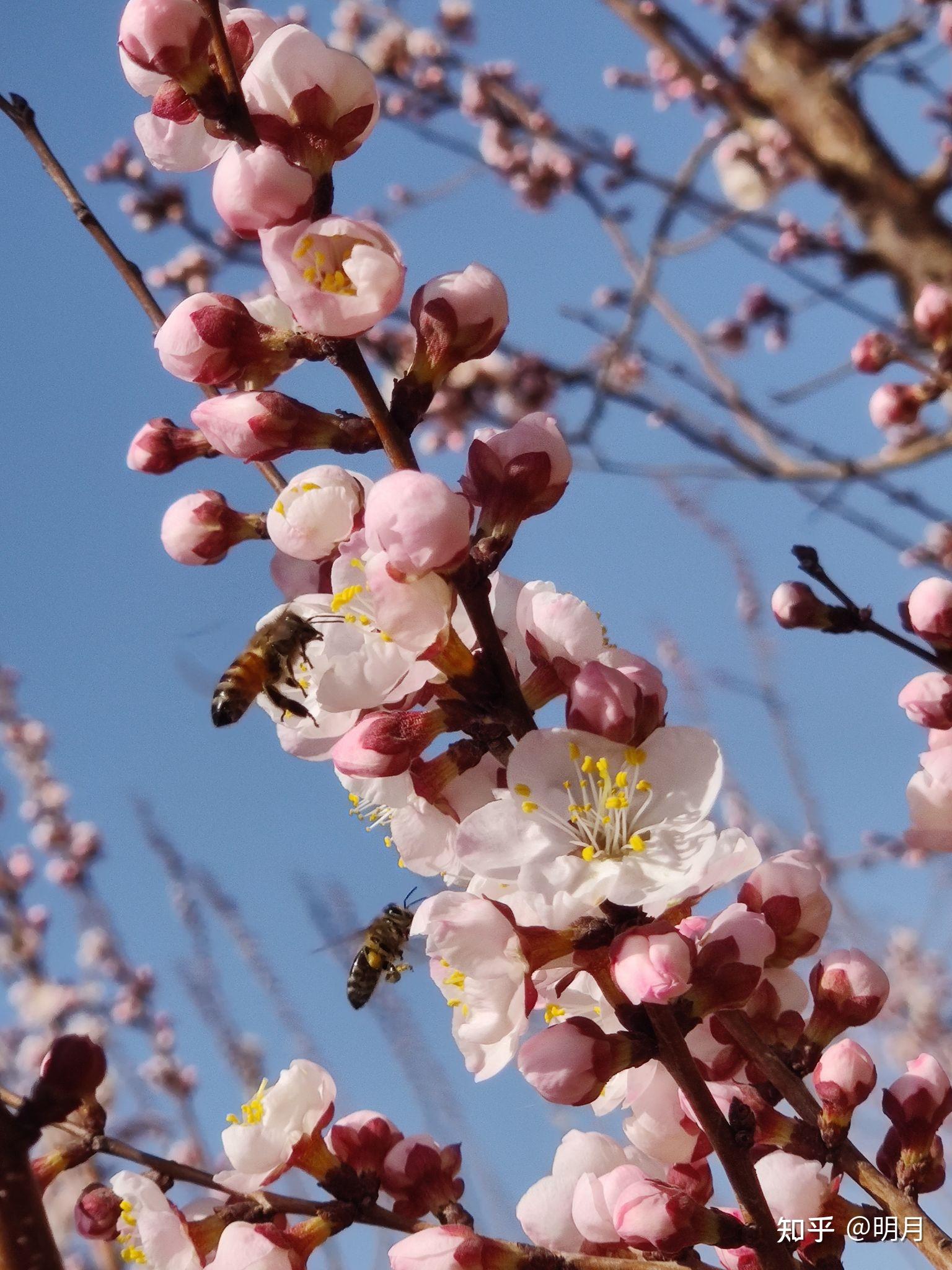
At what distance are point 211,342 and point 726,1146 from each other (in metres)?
0.95

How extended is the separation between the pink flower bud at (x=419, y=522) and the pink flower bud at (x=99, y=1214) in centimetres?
96

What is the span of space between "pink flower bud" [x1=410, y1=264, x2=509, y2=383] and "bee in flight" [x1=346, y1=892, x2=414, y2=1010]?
1236 millimetres

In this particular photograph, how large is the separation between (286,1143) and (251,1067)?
182 inches

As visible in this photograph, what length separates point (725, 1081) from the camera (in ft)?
4.16

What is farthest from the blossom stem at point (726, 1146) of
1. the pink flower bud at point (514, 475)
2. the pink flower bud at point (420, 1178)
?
the pink flower bud at point (514, 475)

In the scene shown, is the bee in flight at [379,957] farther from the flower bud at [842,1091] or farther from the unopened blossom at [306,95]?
the unopened blossom at [306,95]

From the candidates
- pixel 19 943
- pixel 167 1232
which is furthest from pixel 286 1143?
pixel 19 943

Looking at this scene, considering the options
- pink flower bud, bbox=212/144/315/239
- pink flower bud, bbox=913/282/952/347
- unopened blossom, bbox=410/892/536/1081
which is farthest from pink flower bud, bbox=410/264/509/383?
pink flower bud, bbox=913/282/952/347

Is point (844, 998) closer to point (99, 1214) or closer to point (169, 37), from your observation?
point (99, 1214)

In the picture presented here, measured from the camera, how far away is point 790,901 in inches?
49.1

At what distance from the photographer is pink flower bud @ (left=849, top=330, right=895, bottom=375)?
2.90 metres

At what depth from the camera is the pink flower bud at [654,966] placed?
0.98 m

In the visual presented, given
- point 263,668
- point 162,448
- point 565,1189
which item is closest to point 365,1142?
point 565,1189

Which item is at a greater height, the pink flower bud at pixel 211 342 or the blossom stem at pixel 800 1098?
the pink flower bud at pixel 211 342
